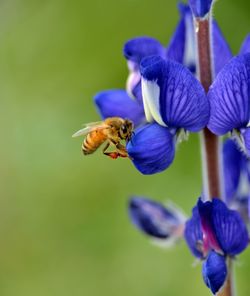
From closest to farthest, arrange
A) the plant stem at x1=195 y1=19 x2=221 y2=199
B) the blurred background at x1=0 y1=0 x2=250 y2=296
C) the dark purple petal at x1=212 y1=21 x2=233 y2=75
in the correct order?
1. the plant stem at x1=195 y1=19 x2=221 y2=199
2. the dark purple petal at x1=212 y1=21 x2=233 y2=75
3. the blurred background at x1=0 y1=0 x2=250 y2=296

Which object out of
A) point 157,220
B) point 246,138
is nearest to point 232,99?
point 246,138

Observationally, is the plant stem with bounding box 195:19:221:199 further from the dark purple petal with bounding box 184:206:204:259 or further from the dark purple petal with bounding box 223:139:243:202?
the dark purple petal with bounding box 223:139:243:202

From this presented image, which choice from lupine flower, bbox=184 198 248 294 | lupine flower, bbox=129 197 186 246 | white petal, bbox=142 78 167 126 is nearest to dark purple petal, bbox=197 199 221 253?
lupine flower, bbox=184 198 248 294

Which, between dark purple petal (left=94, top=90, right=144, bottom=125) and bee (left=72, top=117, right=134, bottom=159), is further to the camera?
dark purple petal (left=94, top=90, right=144, bottom=125)

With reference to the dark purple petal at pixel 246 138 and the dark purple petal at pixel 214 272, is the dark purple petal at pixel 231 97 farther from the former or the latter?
the dark purple petal at pixel 214 272

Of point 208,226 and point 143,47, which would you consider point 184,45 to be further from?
point 208,226

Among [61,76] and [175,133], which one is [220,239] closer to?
[175,133]

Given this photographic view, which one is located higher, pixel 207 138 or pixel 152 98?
pixel 152 98
